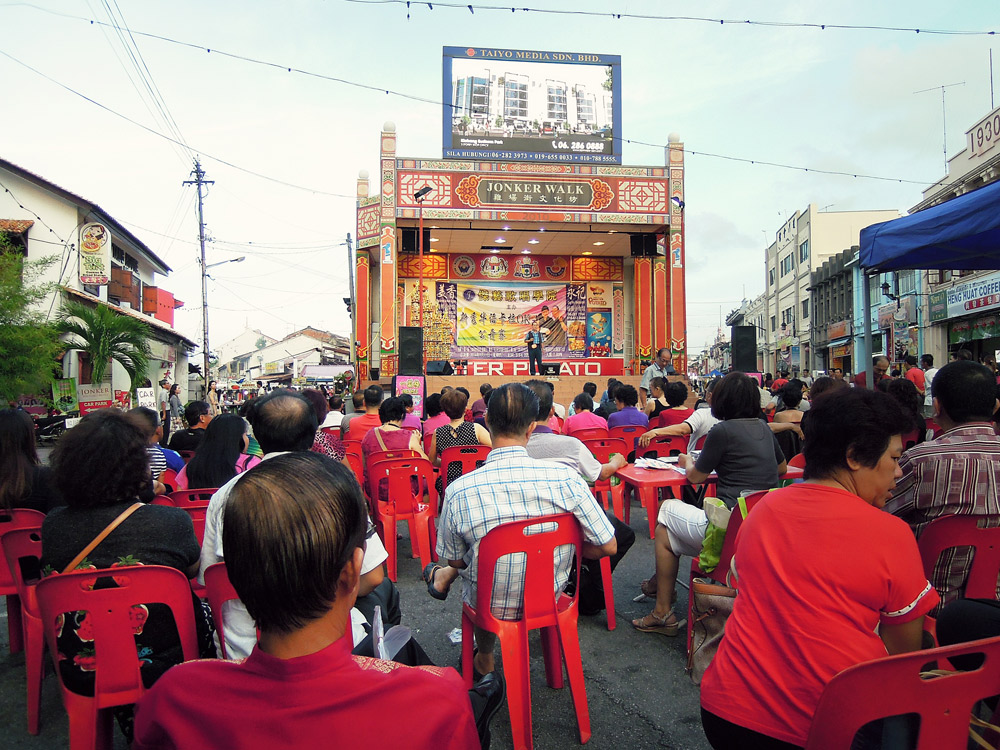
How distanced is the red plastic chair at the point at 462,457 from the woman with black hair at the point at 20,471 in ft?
8.15

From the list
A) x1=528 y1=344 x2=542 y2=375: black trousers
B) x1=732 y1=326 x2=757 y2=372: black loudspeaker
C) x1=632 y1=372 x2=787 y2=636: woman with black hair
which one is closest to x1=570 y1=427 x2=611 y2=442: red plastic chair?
x1=632 y1=372 x2=787 y2=636: woman with black hair

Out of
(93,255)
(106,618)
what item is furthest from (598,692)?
(93,255)

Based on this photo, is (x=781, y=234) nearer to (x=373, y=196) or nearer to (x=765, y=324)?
(x=765, y=324)

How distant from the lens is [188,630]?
1.94m

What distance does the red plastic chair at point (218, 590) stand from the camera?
6.30 ft

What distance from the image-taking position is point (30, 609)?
2395 millimetres

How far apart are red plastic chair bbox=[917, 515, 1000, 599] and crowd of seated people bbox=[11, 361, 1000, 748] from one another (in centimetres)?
4

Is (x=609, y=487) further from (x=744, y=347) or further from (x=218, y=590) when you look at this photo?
(x=744, y=347)

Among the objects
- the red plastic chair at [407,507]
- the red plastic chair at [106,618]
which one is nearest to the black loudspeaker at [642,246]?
the red plastic chair at [407,507]

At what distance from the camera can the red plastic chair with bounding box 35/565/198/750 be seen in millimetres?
1814

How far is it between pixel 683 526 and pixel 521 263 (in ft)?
53.3

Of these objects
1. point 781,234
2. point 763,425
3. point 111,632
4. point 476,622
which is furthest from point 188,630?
point 781,234

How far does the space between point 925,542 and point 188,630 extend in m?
2.40

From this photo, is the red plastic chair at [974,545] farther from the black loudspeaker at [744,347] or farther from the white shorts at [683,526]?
the black loudspeaker at [744,347]
